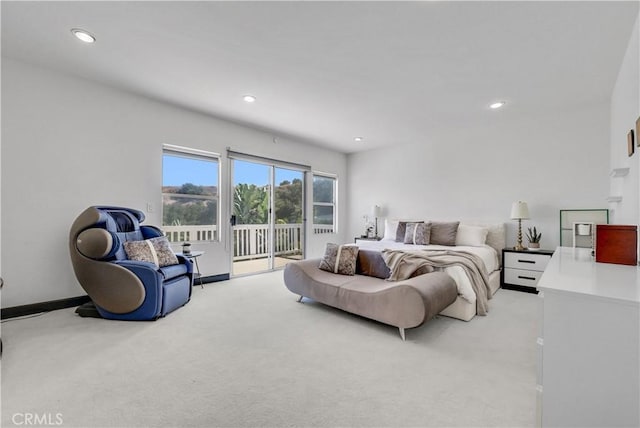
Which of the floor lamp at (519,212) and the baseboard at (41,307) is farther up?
the floor lamp at (519,212)

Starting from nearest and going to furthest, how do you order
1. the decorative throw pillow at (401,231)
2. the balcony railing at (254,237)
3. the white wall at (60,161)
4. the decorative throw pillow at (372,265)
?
the white wall at (60,161)
the decorative throw pillow at (372,265)
the balcony railing at (254,237)
the decorative throw pillow at (401,231)

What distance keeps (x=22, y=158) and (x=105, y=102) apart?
1023 millimetres

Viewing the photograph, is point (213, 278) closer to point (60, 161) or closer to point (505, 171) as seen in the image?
point (60, 161)

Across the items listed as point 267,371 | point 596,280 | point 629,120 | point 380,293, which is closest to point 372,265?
point 380,293

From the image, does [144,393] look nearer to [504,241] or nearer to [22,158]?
[22,158]

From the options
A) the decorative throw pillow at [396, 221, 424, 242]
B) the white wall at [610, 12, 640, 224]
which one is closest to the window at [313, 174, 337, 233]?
the decorative throw pillow at [396, 221, 424, 242]

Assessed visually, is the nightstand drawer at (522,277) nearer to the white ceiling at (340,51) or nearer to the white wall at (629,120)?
the white wall at (629,120)

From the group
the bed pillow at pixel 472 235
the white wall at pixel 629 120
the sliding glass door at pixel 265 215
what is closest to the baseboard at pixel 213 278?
the sliding glass door at pixel 265 215

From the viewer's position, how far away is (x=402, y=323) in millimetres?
2340

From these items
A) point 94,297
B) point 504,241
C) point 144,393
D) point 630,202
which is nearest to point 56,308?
point 94,297

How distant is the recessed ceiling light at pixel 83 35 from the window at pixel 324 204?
164 inches

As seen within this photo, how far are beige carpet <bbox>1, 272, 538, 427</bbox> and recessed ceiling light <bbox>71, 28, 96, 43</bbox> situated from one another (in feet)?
8.38

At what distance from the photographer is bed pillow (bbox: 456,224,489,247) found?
14.1ft

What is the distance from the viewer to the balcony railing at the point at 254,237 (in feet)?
14.0
